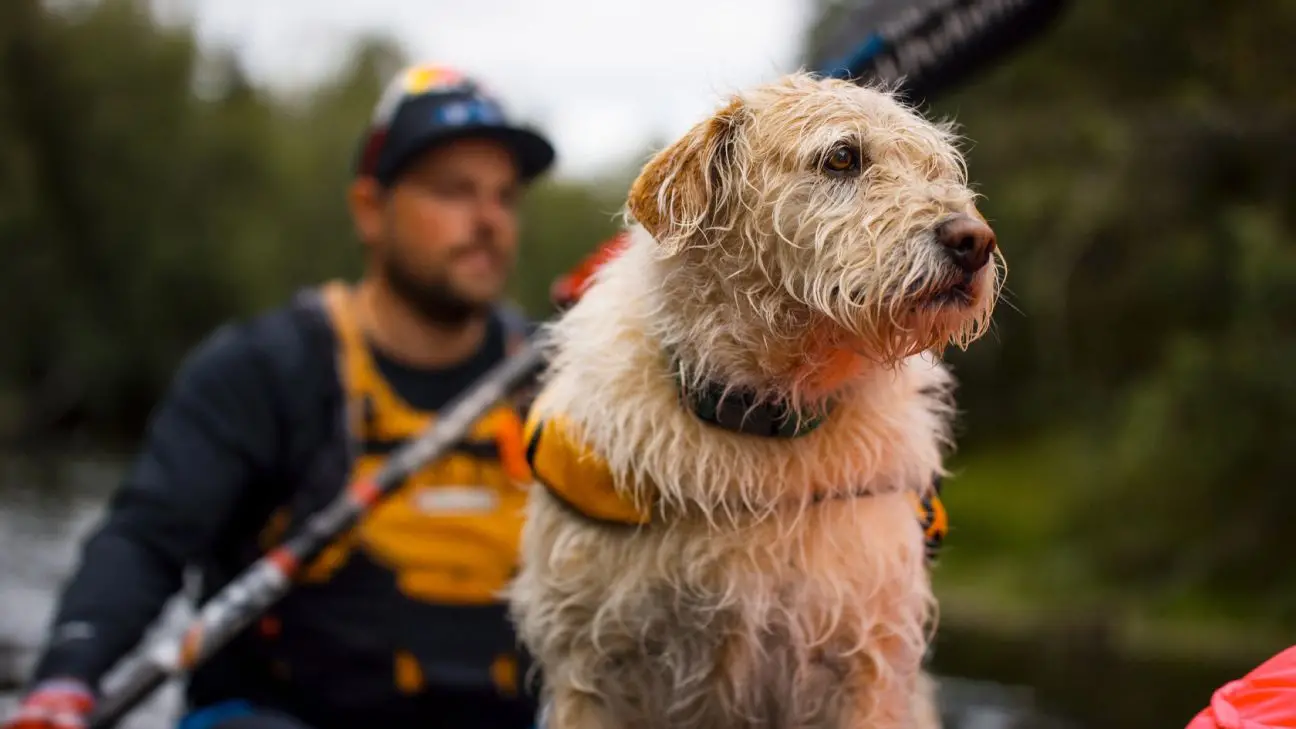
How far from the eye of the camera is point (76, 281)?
29.5 m

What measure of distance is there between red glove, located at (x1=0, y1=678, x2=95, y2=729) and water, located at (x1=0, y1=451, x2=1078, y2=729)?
0.50 meters

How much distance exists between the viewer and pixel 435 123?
379 cm

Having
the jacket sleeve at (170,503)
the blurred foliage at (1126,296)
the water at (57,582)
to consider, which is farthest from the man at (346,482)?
the blurred foliage at (1126,296)

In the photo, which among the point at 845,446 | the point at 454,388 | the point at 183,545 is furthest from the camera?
the point at 454,388

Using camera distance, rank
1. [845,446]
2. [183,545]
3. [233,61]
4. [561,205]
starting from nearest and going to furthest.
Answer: [845,446], [183,545], [233,61], [561,205]

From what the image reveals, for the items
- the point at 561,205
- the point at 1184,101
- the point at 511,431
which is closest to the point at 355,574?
the point at 511,431

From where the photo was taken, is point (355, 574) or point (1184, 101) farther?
point (1184, 101)

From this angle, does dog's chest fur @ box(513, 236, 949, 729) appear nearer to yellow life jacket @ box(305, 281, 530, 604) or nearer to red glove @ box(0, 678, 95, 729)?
yellow life jacket @ box(305, 281, 530, 604)

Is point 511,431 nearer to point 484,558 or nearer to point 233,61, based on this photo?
point 484,558

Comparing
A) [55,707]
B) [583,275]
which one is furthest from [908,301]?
[55,707]

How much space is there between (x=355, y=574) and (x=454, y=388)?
68 cm

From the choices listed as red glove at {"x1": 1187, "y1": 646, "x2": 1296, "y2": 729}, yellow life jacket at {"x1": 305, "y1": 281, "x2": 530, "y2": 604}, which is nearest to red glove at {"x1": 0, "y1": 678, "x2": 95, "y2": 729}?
yellow life jacket at {"x1": 305, "y1": 281, "x2": 530, "y2": 604}

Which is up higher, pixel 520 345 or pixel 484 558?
pixel 520 345

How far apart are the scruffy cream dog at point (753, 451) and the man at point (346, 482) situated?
113 centimetres
